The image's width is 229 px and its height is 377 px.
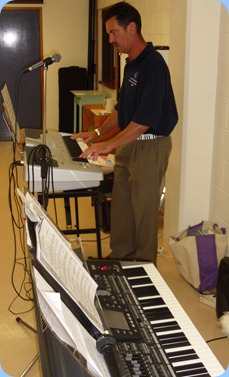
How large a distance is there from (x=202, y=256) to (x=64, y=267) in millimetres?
2044

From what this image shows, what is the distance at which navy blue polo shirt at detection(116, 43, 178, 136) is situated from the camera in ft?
9.19

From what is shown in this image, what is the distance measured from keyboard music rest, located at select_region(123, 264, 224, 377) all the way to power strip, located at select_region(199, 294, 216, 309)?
142cm

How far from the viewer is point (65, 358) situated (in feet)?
3.55

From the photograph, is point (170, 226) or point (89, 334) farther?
point (170, 226)

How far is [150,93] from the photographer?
2.80 meters

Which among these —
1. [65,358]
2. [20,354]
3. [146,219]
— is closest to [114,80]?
[146,219]

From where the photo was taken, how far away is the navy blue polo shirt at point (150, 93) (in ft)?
9.19

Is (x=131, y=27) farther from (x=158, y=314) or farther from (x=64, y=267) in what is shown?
(x=64, y=267)

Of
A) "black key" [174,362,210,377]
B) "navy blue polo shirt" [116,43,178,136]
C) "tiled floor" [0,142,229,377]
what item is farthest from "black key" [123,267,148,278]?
"navy blue polo shirt" [116,43,178,136]

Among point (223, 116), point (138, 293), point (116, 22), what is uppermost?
point (116, 22)

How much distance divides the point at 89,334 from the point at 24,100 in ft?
22.4

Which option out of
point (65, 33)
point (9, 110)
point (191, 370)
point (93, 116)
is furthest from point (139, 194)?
point (65, 33)

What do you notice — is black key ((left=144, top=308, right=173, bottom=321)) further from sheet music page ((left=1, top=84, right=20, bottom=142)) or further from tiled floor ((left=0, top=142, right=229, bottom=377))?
sheet music page ((left=1, top=84, right=20, bottom=142))

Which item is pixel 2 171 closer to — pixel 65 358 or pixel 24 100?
pixel 24 100
